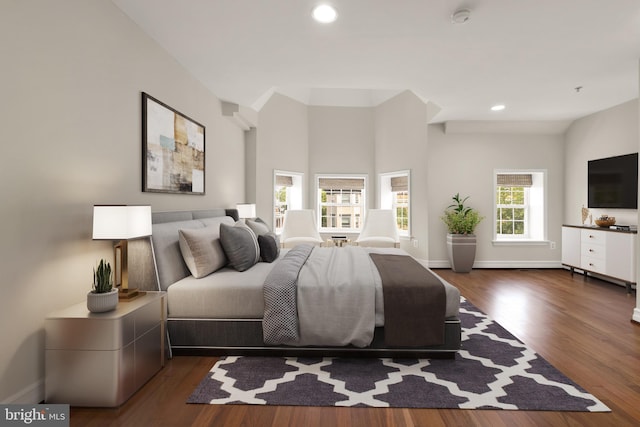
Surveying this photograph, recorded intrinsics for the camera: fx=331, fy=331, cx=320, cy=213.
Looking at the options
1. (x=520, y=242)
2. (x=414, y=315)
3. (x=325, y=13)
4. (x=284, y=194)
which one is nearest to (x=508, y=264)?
(x=520, y=242)

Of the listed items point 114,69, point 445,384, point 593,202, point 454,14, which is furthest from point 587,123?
point 114,69

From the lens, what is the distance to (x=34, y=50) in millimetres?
1762

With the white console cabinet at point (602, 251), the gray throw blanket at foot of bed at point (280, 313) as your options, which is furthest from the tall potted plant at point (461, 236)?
the gray throw blanket at foot of bed at point (280, 313)

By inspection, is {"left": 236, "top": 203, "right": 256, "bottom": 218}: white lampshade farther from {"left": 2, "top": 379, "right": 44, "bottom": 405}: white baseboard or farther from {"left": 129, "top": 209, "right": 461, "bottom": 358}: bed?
{"left": 2, "top": 379, "right": 44, "bottom": 405}: white baseboard

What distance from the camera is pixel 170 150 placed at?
3109 millimetres

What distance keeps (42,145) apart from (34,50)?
50cm

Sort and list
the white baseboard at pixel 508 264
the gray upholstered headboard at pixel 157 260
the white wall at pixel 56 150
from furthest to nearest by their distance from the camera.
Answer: the white baseboard at pixel 508 264 < the gray upholstered headboard at pixel 157 260 < the white wall at pixel 56 150

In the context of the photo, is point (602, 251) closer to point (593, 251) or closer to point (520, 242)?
point (593, 251)

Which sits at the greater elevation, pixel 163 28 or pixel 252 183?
pixel 163 28

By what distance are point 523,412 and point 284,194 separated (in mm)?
5119

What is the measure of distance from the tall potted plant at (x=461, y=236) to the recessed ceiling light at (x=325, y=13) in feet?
13.8

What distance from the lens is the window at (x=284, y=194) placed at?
605 cm

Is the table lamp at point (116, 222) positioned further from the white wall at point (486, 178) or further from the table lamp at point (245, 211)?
the white wall at point (486, 178)

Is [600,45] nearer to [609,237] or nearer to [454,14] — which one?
[454,14]
